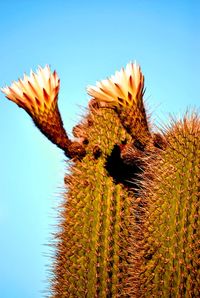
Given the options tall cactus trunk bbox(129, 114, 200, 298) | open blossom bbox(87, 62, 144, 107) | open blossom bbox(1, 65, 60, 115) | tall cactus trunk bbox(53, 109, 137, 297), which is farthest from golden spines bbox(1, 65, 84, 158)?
tall cactus trunk bbox(129, 114, 200, 298)

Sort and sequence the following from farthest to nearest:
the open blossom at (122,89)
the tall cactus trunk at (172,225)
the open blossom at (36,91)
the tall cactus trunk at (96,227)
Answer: the open blossom at (36,91) → the tall cactus trunk at (96,227) → the open blossom at (122,89) → the tall cactus trunk at (172,225)

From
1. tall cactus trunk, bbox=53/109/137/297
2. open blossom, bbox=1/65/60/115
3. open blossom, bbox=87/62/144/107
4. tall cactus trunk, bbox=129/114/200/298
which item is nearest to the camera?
tall cactus trunk, bbox=129/114/200/298

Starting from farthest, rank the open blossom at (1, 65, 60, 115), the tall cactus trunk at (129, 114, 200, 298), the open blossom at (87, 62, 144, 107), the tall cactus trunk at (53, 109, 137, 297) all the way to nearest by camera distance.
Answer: the open blossom at (1, 65, 60, 115) → the tall cactus trunk at (53, 109, 137, 297) → the open blossom at (87, 62, 144, 107) → the tall cactus trunk at (129, 114, 200, 298)

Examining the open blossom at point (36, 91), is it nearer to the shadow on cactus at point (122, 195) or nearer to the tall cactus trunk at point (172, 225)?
the shadow on cactus at point (122, 195)

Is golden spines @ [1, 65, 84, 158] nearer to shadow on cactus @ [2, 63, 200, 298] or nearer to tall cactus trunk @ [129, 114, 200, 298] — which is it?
shadow on cactus @ [2, 63, 200, 298]

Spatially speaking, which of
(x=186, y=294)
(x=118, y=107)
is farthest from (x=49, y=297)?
(x=118, y=107)

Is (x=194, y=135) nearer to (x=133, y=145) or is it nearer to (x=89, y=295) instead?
(x=133, y=145)

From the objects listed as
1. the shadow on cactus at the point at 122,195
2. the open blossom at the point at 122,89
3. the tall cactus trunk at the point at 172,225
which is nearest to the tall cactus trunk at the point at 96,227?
the shadow on cactus at the point at 122,195

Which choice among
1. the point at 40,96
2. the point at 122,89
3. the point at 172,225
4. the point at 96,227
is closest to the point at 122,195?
the point at 96,227
